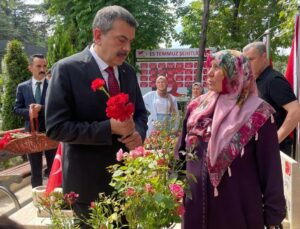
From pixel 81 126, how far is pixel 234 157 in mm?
785

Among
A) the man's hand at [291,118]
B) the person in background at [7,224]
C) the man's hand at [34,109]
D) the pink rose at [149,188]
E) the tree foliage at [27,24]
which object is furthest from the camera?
the tree foliage at [27,24]

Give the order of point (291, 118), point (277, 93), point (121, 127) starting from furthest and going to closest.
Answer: point (277, 93), point (291, 118), point (121, 127)

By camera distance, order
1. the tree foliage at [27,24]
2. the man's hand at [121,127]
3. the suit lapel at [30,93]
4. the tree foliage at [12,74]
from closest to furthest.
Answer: the man's hand at [121,127], the suit lapel at [30,93], the tree foliage at [12,74], the tree foliage at [27,24]

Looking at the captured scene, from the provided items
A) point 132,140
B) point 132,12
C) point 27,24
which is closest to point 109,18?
point 132,140

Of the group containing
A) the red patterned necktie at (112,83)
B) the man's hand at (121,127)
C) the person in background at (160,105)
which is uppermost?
the red patterned necktie at (112,83)

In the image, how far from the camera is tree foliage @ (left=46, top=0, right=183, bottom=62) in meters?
13.1

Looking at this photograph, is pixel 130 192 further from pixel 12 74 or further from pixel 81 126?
pixel 12 74

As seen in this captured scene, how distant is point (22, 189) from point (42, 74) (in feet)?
7.03

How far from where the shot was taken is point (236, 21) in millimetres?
20406

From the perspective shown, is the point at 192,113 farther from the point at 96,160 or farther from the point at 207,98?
the point at 96,160

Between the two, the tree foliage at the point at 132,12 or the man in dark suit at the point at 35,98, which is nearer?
the man in dark suit at the point at 35,98

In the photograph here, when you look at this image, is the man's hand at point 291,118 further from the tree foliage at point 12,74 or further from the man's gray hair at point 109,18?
the tree foliage at point 12,74

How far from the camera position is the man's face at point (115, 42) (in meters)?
2.21

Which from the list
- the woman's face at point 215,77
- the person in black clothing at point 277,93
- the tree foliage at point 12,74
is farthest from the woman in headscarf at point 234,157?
the tree foliage at point 12,74
